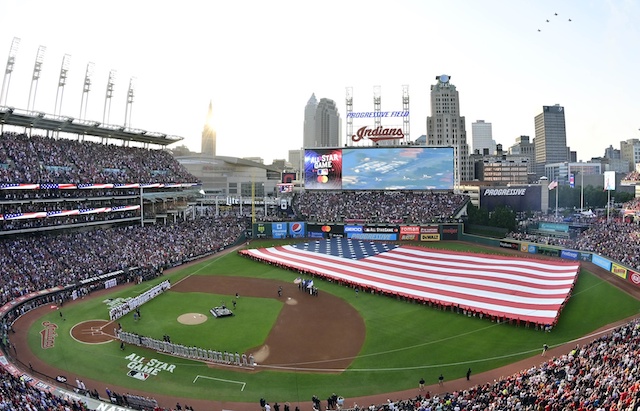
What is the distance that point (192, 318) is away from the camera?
112 ft

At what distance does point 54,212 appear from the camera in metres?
47.8

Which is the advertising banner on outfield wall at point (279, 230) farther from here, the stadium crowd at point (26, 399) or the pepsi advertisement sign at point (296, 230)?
the stadium crowd at point (26, 399)

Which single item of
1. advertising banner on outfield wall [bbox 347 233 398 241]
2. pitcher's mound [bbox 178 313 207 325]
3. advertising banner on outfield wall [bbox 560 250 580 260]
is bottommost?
pitcher's mound [bbox 178 313 207 325]

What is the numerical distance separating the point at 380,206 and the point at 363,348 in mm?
45518

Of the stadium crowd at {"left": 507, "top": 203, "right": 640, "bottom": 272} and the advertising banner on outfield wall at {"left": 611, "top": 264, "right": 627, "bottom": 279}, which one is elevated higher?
the stadium crowd at {"left": 507, "top": 203, "right": 640, "bottom": 272}

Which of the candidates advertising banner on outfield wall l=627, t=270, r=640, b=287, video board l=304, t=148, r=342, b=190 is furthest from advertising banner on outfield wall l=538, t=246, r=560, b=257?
video board l=304, t=148, r=342, b=190

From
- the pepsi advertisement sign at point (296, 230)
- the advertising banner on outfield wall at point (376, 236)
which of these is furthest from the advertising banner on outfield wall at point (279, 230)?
the advertising banner on outfield wall at point (376, 236)

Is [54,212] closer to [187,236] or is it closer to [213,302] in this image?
[187,236]

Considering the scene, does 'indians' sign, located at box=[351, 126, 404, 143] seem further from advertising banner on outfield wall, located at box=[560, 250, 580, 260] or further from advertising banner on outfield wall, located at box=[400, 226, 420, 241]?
advertising banner on outfield wall, located at box=[560, 250, 580, 260]

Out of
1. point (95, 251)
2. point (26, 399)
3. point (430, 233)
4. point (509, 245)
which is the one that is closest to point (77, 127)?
point (95, 251)

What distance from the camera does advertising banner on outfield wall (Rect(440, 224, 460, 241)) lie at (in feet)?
218

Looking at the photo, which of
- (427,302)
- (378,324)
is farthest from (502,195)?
(378,324)

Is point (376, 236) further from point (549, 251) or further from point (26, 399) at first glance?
point (26, 399)

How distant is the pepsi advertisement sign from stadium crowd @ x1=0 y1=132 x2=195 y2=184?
1919 cm
